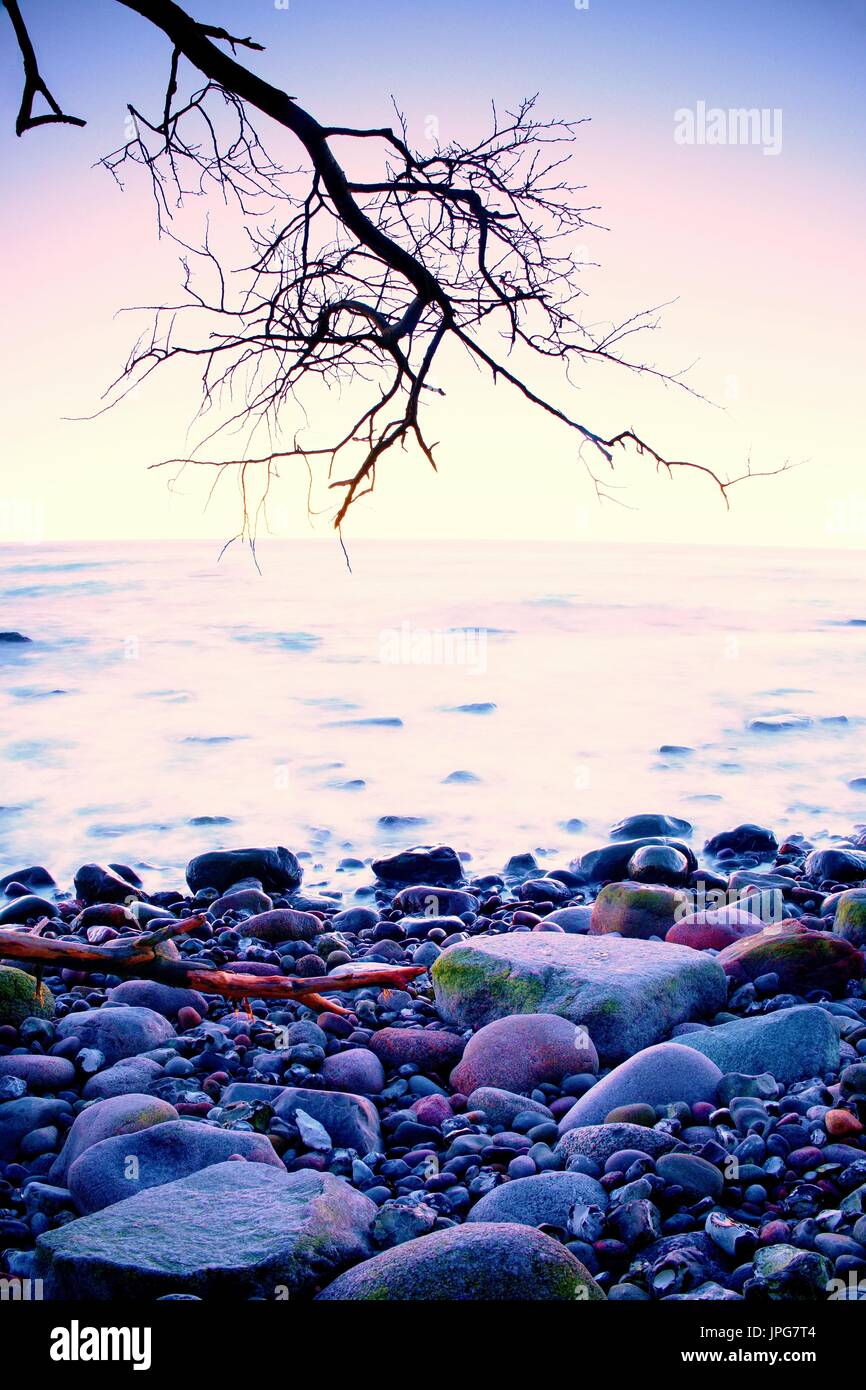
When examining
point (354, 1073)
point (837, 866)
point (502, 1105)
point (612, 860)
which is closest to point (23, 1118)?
point (354, 1073)

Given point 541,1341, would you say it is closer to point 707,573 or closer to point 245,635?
point 245,635

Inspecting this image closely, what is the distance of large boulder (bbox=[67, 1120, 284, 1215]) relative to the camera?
9.86 ft

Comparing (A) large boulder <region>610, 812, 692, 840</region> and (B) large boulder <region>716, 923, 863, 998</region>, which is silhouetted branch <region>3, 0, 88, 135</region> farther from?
(A) large boulder <region>610, 812, 692, 840</region>

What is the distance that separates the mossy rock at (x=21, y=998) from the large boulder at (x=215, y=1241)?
1586mm

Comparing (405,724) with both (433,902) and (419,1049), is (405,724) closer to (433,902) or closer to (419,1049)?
(433,902)

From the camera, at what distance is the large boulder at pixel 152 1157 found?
3.01 m

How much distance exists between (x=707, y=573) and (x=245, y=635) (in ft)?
98.2

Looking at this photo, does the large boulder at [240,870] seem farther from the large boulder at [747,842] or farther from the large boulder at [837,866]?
the large boulder at [837,866]

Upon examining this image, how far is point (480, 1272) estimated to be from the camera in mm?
2330

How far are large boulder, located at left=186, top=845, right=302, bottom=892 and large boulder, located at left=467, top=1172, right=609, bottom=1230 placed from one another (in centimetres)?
419

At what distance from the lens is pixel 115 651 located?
20297mm

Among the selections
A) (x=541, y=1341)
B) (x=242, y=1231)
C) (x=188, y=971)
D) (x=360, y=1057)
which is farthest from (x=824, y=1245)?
(x=188, y=971)

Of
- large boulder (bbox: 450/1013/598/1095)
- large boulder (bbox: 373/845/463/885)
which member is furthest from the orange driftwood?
large boulder (bbox: 373/845/463/885)

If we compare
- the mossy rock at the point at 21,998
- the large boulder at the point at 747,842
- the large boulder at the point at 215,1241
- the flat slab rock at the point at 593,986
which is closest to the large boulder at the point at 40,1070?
the mossy rock at the point at 21,998
